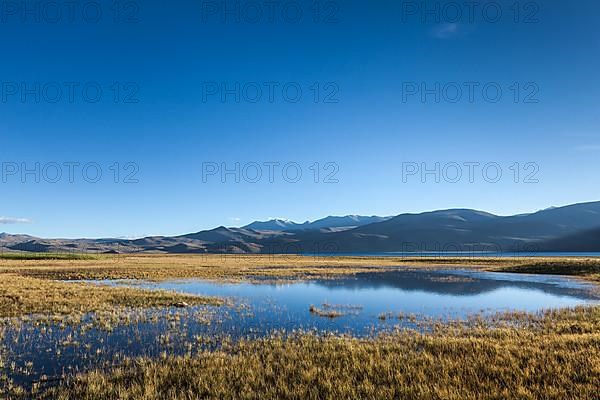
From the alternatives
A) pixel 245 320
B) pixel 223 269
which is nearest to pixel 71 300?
pixel 245 320

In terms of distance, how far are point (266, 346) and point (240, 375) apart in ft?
14.2

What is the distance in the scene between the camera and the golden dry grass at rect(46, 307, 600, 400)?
11.0 m

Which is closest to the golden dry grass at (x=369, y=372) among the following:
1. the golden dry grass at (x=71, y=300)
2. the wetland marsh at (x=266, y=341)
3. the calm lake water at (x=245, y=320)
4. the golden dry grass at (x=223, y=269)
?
the wetland marsh at (x=266, y=341)

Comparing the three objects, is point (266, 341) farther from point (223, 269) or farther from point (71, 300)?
point (223, 269)

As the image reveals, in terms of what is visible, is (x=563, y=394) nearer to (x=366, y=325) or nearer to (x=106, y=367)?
(x=366, y=325)

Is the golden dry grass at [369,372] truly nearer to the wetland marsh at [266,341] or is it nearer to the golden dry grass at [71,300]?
the wetland marsh at [266,341]

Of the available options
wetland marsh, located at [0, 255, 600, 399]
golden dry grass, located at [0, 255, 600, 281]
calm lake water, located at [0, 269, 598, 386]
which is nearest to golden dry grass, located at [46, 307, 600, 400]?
wetland marsh, located at [0, 255, 600, 399]

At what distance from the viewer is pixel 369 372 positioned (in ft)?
42.1

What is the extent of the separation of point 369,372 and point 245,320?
12.7m

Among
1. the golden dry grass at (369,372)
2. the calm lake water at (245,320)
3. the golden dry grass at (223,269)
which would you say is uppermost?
the golden dry grass at (369,372)

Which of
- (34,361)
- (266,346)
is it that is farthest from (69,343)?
(266,346)

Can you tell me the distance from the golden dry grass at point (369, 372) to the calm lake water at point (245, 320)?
2.44m

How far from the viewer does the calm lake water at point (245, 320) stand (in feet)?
51.4

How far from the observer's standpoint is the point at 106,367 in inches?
552
